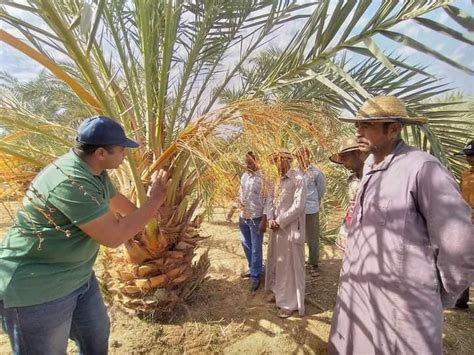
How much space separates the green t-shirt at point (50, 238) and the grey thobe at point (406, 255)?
54.5 inches

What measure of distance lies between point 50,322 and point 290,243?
2282 mm

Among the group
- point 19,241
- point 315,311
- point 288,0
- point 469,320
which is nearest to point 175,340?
point 315,311

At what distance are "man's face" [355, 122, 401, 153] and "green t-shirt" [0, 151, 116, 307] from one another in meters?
1.39

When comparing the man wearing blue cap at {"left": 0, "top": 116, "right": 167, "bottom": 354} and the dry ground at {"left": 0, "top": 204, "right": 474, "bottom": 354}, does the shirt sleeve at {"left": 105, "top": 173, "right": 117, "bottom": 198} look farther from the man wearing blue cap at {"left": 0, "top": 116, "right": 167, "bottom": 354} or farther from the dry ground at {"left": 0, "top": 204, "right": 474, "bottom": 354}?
the dry ground at {"left": 0, "top": 204, "right": 474, "bottom": 354}

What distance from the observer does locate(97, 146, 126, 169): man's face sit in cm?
164

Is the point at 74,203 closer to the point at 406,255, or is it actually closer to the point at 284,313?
the point at 406,255

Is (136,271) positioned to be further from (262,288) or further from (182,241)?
(262,288)

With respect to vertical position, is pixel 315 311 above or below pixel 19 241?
below

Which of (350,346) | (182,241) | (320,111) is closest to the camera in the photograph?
(350,346)

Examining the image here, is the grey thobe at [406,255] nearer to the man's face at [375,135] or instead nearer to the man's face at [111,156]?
the man's face at [375,135]

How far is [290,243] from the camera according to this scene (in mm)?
3357

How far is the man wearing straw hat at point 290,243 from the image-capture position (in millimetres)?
3242

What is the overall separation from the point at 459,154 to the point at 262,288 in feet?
8.04

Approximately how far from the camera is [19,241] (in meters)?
1.54
